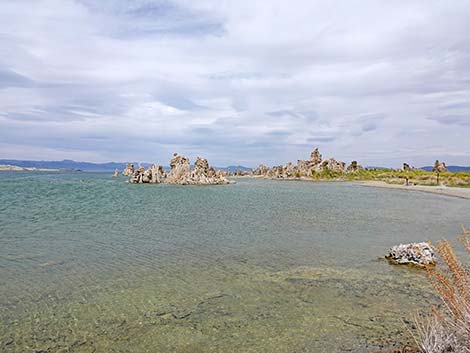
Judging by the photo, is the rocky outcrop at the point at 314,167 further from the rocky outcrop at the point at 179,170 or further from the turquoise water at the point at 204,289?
the turquoise water at the point at 204,289

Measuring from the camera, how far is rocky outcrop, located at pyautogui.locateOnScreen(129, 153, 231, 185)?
347 ft

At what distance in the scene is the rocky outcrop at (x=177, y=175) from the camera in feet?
347

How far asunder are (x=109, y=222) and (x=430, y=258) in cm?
2513

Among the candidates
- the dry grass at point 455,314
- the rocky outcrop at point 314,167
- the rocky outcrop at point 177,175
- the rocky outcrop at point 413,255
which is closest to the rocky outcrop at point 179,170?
the rocky outcrop at point 177,175

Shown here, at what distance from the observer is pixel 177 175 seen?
10675 cm

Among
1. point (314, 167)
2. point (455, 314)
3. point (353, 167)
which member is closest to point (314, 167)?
point (314, 167)

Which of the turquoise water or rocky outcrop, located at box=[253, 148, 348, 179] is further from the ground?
rocky outcrop, located at box=[253, 148, 348, 179]

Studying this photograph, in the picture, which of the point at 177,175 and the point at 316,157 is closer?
the point at 177,175

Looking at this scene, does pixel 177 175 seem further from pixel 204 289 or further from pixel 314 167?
pixel 204 289

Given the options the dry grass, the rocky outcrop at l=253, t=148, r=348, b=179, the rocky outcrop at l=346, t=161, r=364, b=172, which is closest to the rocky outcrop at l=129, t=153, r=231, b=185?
the rocky outcrop at l=253, t=148, r=348, b=179

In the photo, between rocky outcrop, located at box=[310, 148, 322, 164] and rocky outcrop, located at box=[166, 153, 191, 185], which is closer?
rocky outcrop, located at box=[166, 153, 191, 185]

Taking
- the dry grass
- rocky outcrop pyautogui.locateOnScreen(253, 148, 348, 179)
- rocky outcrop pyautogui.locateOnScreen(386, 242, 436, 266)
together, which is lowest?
rocky outcrop pyautogui.locateOnScreen(386, 242, 436, 266)

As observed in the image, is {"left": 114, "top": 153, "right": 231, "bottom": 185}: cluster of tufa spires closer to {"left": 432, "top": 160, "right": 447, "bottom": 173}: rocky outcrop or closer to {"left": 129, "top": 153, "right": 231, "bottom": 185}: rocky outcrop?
{"left": 129, "top": 153, "right": 231, "bottom": 185}: rocky outcrop

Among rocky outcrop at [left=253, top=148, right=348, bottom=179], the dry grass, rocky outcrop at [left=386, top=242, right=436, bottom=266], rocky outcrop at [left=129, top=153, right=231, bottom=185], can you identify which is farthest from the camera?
rocky outcrop at [left=253, top=148, right=348, bottom=179]
